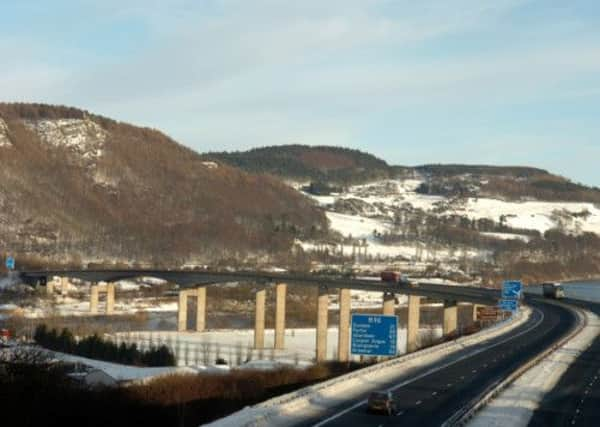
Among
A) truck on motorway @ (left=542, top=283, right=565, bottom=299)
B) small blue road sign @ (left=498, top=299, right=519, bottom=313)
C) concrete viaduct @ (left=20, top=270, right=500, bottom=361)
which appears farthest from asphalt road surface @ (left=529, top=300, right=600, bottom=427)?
truck on motorway @ (left=542, top=283, right=565, bottom=299)

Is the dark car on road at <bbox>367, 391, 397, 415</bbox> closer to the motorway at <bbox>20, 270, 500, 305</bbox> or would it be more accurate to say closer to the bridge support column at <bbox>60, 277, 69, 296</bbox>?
the motorway at <bbox>20, 270, 500, 305</bbox>

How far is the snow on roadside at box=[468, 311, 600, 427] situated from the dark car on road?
3263mm

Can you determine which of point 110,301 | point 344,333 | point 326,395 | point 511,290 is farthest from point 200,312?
point 326,395

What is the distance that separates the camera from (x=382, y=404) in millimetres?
39875

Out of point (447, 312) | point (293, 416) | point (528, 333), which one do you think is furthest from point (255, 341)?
point (293, 416)

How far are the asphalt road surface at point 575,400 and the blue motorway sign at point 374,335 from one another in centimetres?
907

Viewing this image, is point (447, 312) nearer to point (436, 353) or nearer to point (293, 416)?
point (436, 353)

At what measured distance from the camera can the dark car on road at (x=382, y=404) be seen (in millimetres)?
39875

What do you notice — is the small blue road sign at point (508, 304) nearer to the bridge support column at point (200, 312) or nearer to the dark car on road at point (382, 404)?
the bridge support column at point (200, 312)

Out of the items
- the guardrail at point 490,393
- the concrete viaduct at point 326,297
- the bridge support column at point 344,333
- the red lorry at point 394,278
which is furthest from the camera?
the red lorry at point 394,278

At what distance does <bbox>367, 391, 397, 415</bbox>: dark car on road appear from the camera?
1570 inches

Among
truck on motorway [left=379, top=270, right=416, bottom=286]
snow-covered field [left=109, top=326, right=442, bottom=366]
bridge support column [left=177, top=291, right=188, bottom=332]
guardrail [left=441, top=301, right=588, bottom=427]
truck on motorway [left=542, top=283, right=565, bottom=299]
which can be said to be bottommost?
snow-covered field [left=109, top=326, right=442, bottom=366]

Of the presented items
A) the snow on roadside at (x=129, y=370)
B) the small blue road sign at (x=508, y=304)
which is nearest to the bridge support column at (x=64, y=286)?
the snow on roadside at (x=129, y=370)

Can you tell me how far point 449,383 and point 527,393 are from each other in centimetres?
493
